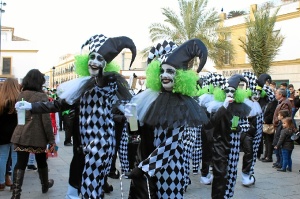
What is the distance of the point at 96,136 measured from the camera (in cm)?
456

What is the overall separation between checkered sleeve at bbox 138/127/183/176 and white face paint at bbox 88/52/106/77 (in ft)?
4.93

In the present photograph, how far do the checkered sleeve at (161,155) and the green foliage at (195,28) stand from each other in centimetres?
2212

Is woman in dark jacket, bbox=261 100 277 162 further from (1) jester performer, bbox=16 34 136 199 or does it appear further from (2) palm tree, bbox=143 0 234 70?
(2) palm tree, bbox=143 0 234 70

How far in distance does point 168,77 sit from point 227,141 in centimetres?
216

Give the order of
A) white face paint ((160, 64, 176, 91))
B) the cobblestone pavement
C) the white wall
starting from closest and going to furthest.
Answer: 1. white face paint ((160, 64, 176, 91))
2. the cobblestone pavement
3. the white wall

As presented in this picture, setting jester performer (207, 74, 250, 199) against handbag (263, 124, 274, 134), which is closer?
jester performer (207, 74, 250, 199)

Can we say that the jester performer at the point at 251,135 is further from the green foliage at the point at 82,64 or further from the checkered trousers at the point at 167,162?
the checkered trousers at the point at 167,162

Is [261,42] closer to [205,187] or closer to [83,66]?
[205,187]

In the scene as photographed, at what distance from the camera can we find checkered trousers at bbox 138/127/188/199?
3.56m

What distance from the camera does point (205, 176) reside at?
739 centimetres

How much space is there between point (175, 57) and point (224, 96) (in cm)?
232

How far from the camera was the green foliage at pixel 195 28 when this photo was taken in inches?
997

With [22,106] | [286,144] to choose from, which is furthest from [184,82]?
[286,144]

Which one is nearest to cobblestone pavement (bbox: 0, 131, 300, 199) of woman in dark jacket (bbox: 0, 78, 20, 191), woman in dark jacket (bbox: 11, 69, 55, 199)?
woman in dark jacket (bbox: 0, 78, 20, 191)
